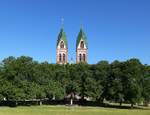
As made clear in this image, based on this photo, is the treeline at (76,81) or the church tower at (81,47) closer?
the treeline at (76,81)

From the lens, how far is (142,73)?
98.2m

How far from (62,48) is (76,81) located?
75.6m

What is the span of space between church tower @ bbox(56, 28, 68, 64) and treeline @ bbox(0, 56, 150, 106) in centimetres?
6759

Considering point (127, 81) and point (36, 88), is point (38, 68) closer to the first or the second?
point (36, 88)

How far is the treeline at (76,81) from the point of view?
92.2 metres

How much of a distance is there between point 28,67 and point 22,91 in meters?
6.42

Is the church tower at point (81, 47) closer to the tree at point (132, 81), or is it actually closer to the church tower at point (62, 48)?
the church tower at point (62, 48)

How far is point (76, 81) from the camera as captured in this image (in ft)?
348

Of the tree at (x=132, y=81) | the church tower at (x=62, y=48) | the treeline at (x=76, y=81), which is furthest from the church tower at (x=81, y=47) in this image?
the tree at (x=132, y=81)

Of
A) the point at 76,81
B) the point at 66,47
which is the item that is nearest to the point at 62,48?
the point at 66,47

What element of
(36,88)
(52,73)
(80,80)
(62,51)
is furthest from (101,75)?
(62,51)

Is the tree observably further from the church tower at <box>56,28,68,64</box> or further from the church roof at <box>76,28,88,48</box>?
the church tower at <box>56,28,68,64</box>

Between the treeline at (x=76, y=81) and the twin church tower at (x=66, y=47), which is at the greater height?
the twin church tower at (x=66, y=47)

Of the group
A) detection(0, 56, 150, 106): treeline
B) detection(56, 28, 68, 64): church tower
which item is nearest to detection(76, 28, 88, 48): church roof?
detection(56, 28, 68, 64): church tower
